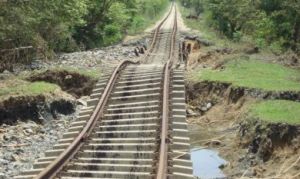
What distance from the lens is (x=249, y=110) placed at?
543 inches

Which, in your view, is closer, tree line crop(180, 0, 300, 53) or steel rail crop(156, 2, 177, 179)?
steel rail crop(156, 2, 177, 179)

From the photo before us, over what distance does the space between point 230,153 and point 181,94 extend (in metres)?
2.42

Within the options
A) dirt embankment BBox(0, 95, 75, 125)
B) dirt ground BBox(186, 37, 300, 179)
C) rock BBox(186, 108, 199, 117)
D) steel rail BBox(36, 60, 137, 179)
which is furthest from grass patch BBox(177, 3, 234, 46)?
dirt embankment BBox(0, 95, 75, 125)

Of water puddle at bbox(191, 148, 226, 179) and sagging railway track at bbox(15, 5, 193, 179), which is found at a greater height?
sagging railway track at bbox(15, 5, 193, 179)

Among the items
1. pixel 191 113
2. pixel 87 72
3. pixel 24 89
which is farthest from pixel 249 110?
pixel 87 72

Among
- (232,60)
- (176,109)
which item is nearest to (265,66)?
(232,60)

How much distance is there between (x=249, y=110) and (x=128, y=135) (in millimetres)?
3917

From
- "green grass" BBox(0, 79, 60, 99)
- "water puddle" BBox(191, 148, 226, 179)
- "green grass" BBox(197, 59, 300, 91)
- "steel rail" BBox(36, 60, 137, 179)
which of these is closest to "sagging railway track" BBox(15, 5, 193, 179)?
"steel rail" BBox(36, 60, 137, 179)

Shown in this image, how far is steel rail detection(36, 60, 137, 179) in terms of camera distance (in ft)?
29.9

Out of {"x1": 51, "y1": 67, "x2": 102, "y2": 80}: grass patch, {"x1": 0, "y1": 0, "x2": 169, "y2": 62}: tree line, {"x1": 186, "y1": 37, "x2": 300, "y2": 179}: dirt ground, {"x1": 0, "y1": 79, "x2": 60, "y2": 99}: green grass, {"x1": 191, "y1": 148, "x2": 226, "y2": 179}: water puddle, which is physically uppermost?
{"x1": 0, "y1": 0, "x2": 169, "y2": 62}: tree line

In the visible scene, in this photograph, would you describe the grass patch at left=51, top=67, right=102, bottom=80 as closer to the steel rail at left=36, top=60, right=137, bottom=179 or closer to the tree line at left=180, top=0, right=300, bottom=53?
the steel rail at left=36, top=60, right=137, bottom=179

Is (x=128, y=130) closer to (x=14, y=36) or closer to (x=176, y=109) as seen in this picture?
(x=176, y=109)

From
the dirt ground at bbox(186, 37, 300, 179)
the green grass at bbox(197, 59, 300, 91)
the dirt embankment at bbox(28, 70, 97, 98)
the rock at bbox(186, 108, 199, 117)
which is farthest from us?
the dirt embankment at bbox(28, 70, 97, 98)

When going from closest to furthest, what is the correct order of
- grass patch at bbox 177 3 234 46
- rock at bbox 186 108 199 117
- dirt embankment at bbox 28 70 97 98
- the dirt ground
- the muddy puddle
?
the dirt ground, the muddy puddle, rock at bbox 186 108 199 117, dirt embankment at bbox 28 70 97 98, grass patch at bbox 177 3 234 46
